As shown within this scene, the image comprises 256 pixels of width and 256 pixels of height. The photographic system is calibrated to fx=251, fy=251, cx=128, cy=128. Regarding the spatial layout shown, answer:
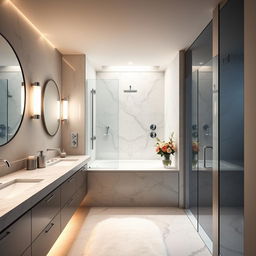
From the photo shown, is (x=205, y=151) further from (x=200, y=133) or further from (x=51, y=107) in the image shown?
(x=51, y=107)

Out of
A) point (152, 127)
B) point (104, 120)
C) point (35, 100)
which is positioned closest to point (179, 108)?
point (104, 120)

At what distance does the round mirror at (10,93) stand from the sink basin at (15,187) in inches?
14.4

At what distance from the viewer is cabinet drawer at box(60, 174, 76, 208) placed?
2.51 metres

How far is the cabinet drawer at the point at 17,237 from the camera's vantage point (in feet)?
4.47

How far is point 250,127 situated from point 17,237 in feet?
5.45

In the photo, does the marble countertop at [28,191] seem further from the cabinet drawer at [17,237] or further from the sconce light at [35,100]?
the sconce light at [35,100]

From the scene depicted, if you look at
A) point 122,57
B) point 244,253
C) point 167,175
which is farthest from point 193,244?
point 122,57

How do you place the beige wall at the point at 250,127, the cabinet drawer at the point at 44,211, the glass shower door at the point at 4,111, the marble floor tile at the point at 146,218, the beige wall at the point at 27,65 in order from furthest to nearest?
the marble floor tile at the point at 146,218
the beige wall at the point at 27,65
the glass shower door at the point at 4,111
the cabinet drawer at the point at 44,211
the beige wall at the point at 250,127

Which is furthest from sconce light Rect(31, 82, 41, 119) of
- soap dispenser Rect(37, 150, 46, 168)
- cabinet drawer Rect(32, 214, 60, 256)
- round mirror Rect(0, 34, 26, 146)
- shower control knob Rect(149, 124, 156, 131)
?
shower control knob Rect(149, 124, 156, 131)

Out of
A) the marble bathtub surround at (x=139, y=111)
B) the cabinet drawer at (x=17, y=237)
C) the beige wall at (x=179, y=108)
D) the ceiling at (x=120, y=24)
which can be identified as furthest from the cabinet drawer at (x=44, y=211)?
the marble bathtub surround at (x=139, y=111)

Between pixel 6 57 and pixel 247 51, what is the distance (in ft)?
6.60

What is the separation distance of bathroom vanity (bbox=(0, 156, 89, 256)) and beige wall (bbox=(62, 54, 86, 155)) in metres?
1.31

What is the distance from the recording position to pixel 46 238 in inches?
79.7

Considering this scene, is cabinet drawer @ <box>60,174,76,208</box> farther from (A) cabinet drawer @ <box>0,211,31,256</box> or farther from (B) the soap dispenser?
(A) cabinet drawer @ <box>0,211,31,256</box>
